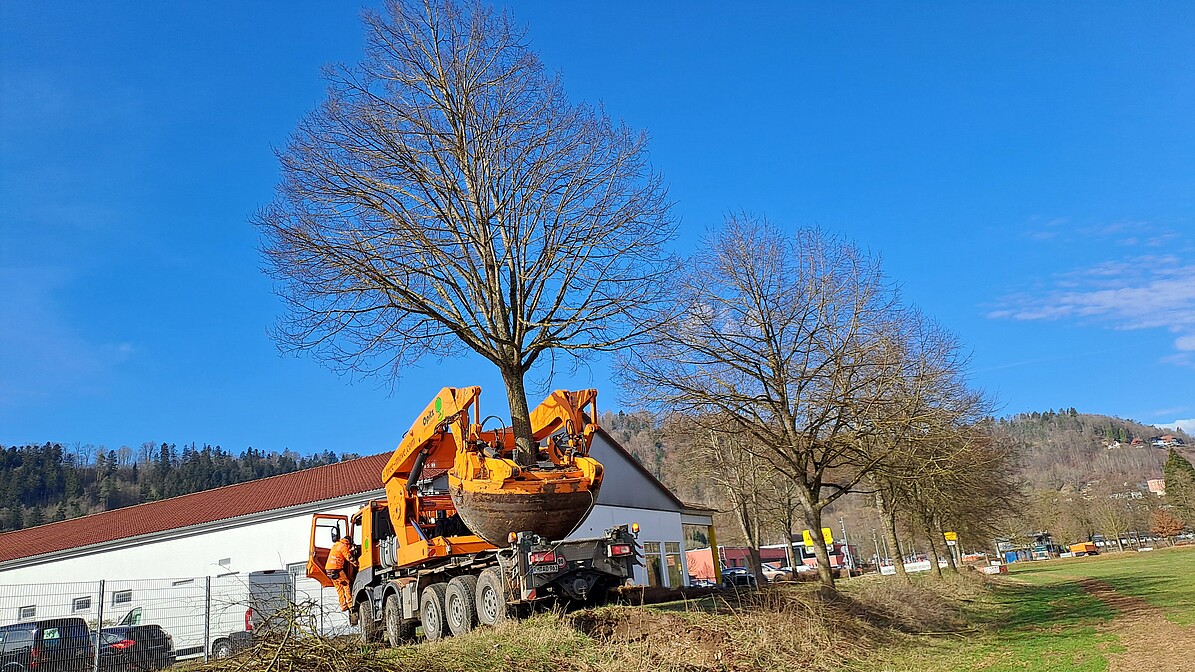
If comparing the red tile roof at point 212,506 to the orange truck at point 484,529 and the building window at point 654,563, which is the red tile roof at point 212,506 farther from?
the orange truck at point 484,529

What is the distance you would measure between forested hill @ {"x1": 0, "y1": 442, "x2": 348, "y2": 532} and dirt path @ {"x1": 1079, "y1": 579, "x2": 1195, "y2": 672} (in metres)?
Result: 85.0

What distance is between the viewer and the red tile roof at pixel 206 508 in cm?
2928

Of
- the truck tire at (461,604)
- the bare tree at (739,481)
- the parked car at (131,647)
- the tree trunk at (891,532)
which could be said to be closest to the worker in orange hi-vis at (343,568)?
the parked car at (131,647)

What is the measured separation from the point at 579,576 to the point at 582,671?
10.3ft

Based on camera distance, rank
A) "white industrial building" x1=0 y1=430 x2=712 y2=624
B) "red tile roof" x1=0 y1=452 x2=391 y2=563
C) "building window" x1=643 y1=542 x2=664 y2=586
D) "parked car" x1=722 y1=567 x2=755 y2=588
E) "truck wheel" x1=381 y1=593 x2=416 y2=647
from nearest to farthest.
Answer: "truck wheel" x1=381 y1=593 x2=416 y2=647, "parked car" x1=722 y1=567 x2=755 y2=588, "white industrial building" x1=0 y1=430 x2=712 y2=624, "red tile roof" x1=0 y1=452 x2=391 y2=563, "building window" x1=643 y1=542 x2=664 y2=586

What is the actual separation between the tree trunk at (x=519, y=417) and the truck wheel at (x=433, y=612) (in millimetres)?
2724

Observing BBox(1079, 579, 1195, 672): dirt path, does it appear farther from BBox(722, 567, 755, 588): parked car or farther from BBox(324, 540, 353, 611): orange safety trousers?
BBox(324, 540, 353, 611): orange safety trousers

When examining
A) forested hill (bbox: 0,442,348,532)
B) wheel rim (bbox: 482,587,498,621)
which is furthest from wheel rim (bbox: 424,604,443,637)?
forested hill (bbox: 0,442,348,532)

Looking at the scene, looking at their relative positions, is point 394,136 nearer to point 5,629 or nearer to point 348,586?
point 348,586

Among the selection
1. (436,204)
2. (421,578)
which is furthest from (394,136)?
(421,578)

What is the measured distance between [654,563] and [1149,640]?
2164 centimetres

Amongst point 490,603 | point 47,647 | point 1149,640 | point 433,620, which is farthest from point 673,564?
point 47,647

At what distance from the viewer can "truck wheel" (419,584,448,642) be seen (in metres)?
13.3

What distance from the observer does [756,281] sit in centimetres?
1859
